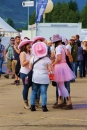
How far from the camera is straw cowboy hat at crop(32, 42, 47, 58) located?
376 inches

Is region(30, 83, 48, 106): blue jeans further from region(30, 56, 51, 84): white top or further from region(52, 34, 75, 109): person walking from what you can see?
region(52, 34, 75, 109): person walking

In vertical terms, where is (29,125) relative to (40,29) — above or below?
below

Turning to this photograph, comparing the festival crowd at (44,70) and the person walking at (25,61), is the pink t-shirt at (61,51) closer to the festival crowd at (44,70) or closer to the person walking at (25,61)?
the festival crowd at (44,70)

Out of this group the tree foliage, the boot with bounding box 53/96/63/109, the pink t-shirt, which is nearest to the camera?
the pink t-shirt

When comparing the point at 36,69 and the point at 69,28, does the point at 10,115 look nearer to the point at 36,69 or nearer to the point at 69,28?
the point at 36,69

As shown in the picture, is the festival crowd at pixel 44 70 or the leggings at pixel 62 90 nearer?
the festival crowd at pixel 44 70

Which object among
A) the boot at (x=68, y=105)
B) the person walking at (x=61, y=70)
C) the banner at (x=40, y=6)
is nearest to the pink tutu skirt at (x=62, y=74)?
the person walking at (x=61, y=70)

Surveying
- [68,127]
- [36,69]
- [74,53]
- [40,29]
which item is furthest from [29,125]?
[40,29]

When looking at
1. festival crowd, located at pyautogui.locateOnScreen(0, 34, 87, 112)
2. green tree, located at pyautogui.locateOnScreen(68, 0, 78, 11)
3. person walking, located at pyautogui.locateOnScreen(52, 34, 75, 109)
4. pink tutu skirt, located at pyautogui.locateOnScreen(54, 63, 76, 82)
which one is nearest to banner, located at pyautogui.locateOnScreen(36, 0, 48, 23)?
festival crowd, located at pyautogui.locateOnScreen(0, 34, 87, 112)

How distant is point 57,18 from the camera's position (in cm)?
5922

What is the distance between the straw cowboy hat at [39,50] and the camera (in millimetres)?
9547

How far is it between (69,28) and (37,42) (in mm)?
12294

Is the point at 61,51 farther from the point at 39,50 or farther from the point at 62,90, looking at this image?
the point at 62,90

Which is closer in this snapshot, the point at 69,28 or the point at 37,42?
the point at 37,42
